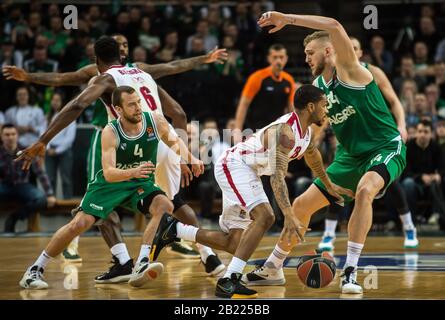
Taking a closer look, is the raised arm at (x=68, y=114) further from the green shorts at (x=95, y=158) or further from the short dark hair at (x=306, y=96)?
the short dark hair at (x=306, y=96)

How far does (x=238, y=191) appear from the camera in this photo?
18.6 ft

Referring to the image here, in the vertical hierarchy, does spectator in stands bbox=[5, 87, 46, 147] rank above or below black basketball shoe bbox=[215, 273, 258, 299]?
above

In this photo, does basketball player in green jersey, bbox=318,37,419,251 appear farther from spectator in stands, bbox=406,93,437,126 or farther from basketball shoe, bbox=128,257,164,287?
basketball shoe, bbox=128,257,164,287

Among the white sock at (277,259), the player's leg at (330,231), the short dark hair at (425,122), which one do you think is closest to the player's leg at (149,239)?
the white sock at (277,259)

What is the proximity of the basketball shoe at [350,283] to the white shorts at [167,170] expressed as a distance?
1932 mm

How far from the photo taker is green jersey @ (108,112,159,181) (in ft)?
19.8

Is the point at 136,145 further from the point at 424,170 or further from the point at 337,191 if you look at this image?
the point at 424,170

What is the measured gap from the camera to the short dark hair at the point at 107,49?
259 inches

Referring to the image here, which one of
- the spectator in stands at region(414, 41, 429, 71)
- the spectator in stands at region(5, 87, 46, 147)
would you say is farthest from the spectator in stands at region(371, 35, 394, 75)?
the spectator in stands at region(5, 87, 46, 147)

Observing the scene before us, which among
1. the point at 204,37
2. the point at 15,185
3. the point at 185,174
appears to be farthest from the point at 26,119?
the point at 185,174

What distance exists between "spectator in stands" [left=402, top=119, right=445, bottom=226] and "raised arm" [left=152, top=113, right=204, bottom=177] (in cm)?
438

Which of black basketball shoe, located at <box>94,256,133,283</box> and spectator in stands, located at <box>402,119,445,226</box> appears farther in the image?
spectator in stands, located at <box>402,119,445,226</box>

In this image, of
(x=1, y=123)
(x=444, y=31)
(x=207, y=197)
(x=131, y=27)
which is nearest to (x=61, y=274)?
(x=207, y=197)
